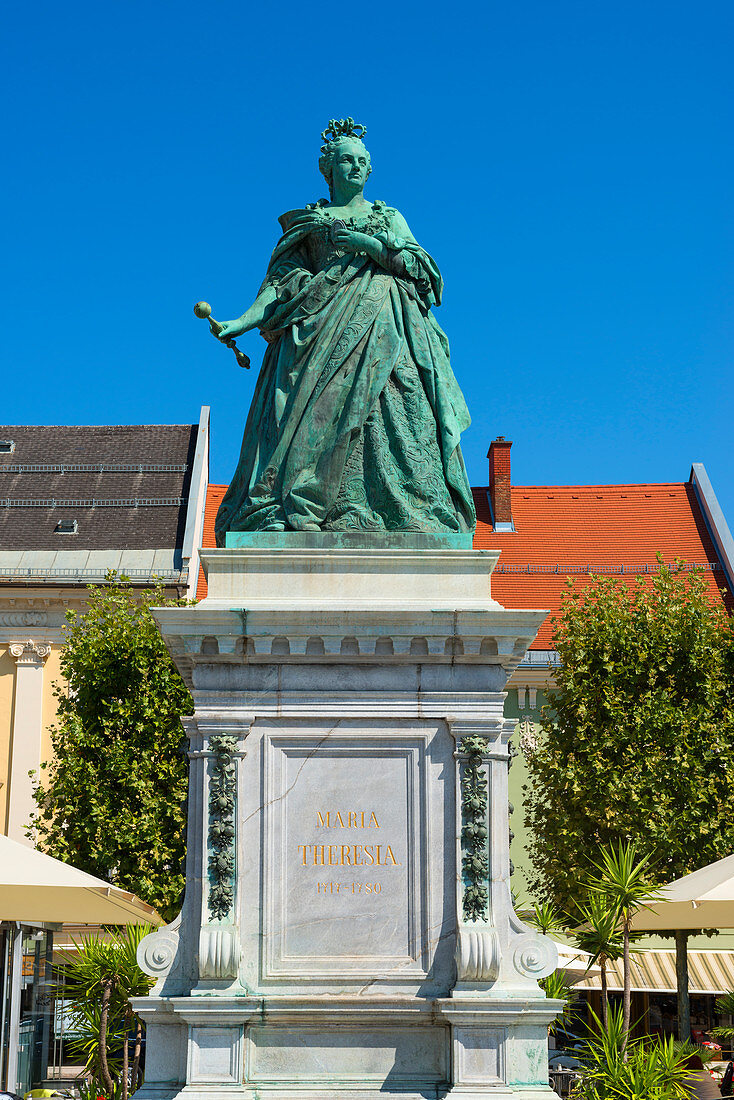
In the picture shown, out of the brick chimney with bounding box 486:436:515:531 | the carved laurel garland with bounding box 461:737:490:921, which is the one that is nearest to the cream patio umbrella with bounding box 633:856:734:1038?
the carved laurel garland with bounding box 461:737:490:921

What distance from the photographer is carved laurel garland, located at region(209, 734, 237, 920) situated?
10.6 meters

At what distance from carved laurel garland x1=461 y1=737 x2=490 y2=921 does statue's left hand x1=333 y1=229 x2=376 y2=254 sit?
4.63 metres

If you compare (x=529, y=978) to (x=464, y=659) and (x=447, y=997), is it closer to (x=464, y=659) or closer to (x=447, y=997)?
(x=447, y=997)

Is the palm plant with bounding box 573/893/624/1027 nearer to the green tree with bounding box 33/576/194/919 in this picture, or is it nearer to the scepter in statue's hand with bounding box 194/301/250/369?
the scepter in statue's hand with bounding box 194/301/250/369

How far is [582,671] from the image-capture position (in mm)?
26484

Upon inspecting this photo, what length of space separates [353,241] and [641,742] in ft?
52.0

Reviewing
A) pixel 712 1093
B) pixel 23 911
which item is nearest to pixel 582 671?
pixel 712 1093

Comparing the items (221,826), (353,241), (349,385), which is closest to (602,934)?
(221,826)

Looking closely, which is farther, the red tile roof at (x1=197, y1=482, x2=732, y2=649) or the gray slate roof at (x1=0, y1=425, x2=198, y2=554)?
the red tile roof at (x1=197, y1=482, x2=732, y2=649)

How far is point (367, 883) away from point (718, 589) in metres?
29.0

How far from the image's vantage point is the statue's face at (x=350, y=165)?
13.0 m

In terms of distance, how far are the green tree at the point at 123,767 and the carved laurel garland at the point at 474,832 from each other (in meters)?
15.2

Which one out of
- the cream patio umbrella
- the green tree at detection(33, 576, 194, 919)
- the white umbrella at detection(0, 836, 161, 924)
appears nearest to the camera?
the cream patio umbrella

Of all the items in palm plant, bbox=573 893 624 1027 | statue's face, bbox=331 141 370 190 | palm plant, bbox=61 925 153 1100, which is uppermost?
statue's face, bbox=331 141 370 190
